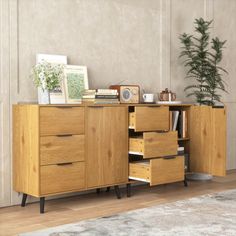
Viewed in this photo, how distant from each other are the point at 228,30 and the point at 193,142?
1770mm

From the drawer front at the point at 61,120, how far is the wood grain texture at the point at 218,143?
164 centimetres

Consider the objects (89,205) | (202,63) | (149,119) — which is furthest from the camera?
(202,63)

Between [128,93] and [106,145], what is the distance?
2.21 ft

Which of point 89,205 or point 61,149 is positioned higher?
point 61,149

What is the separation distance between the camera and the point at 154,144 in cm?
402

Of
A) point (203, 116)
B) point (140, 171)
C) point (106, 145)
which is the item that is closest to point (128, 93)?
point (106, 145)

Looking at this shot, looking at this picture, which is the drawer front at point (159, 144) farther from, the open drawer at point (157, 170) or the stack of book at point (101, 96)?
the stack of book at point (101, 96)

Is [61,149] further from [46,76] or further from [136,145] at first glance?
[136,145]

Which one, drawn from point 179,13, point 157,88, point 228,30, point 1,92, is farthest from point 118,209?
point 228,30

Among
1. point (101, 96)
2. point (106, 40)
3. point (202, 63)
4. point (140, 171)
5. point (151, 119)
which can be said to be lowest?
point (140, 171)

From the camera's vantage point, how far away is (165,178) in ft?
13.3

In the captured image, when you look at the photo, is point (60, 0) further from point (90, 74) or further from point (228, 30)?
point (228, 30)

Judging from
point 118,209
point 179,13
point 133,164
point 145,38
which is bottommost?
point 118,209

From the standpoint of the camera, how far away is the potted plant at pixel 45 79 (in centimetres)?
362
